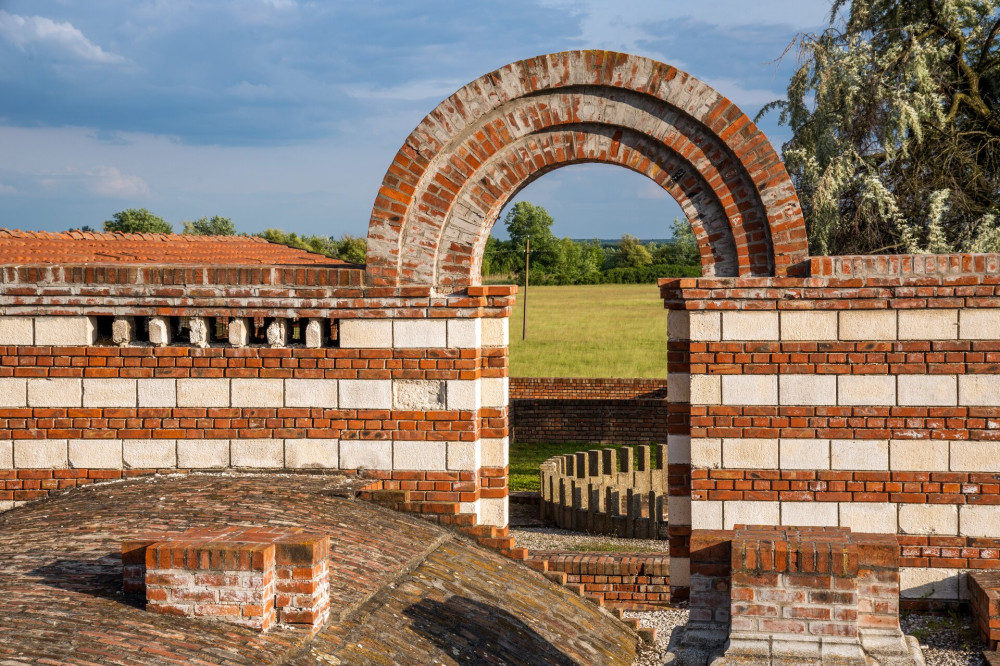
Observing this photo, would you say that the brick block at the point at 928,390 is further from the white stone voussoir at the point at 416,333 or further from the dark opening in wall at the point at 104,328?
the dark opening in wall at the point at 104,328

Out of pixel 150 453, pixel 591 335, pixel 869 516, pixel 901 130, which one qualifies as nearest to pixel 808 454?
pixel 869 516

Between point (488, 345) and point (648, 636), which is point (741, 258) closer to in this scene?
point (488, 345)

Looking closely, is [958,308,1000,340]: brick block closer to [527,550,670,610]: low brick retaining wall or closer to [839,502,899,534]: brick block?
[839,502,899,534]: brick block

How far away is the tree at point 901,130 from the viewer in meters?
16.8

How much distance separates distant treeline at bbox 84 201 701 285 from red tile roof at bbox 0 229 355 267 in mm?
38249

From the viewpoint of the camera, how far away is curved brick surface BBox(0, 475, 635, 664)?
15.4ft

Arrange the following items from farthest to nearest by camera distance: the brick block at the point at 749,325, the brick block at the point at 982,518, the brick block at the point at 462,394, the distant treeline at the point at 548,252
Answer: the distant treeline at the point at 548,252 → the brick block at the point at 462,394 → the brick block at the point at 749,325 → the brick block at the point at 982,518

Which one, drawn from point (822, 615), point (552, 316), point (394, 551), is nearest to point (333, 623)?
point (394, 551)

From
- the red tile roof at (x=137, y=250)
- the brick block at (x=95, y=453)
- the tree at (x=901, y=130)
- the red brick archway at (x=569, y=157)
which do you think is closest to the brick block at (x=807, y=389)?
the red brick archway at (x=569, y=157)

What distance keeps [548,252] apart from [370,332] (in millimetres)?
68652

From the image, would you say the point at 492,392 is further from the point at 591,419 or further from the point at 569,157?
the point at 591,419

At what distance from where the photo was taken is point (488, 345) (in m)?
7.99

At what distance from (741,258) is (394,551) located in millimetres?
3604

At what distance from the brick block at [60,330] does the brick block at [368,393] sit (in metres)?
2.17
